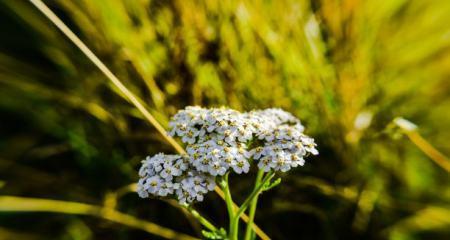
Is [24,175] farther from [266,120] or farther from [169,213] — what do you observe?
[266,120]

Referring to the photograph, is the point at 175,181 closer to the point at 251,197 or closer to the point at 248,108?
the point at 251,197

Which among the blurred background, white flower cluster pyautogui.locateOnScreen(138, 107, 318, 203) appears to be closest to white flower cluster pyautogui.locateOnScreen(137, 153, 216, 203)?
white flower cluster pyautogui.locateOnScreen(138, 107, 318, 203)

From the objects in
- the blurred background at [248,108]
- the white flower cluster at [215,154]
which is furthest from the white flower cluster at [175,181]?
the blurred background at [248,108]

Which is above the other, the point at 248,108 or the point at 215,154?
the point at 248,108

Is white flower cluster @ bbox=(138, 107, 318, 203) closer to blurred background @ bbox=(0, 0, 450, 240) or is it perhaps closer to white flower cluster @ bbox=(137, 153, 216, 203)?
white flower cluster @ bbox=(137, 153, 216, 203)

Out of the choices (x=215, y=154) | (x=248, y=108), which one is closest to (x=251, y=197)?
(x=215, y=154)

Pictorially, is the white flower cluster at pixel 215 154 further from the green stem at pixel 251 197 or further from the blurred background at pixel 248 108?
the blurred background at pixel 248 108
